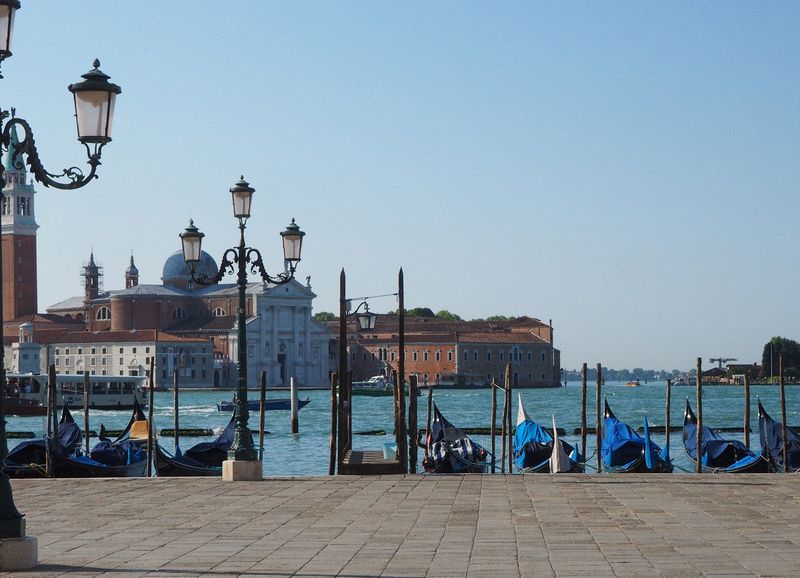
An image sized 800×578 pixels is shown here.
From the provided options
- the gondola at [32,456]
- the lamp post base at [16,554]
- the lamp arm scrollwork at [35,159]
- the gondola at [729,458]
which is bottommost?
the gondola at [729,458]

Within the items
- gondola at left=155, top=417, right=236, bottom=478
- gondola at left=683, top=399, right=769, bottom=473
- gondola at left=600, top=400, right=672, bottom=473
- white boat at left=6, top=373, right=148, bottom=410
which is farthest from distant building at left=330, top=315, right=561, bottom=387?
gondola at left=155, top=417, right=236, bottom=478

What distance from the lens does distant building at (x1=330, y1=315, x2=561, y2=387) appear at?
310ft

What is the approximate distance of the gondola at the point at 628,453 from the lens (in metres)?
16.7

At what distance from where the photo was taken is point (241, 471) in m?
11.7

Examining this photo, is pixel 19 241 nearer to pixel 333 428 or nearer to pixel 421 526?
pixel 333 428

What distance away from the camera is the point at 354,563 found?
20.9 feet

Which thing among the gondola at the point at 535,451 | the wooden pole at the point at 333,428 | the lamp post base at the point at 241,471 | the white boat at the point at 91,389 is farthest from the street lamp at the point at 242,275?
the white boat at the point at 91,389

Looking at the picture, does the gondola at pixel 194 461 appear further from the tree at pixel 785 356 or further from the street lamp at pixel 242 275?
the tree at pixel 785 356

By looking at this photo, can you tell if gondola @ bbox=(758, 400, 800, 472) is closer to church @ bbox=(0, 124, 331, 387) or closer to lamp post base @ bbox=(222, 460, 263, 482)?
lamp post base @ bbox=(222, 460, 263, 482)

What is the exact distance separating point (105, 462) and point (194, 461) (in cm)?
158

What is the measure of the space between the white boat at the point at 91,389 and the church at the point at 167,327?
23.4 metres

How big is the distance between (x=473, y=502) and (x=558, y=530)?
6.04ft

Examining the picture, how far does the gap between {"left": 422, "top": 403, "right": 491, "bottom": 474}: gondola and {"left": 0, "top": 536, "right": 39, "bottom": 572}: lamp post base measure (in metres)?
10.9

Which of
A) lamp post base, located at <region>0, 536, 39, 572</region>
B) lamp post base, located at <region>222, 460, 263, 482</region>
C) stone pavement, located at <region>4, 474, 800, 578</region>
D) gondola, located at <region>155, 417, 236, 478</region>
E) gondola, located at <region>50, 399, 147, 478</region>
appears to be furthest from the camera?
gondola, located at <region>155, 417, 236, 478</region>
